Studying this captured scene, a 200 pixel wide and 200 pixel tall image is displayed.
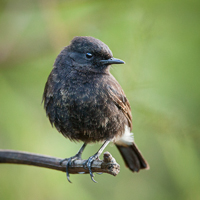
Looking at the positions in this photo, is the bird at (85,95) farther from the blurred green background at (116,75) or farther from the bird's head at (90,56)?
the blurred green background at (116,75)

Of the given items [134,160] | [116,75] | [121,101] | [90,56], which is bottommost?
[134,160]

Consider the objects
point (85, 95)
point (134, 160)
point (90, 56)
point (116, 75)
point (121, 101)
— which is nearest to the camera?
point (85, 95)

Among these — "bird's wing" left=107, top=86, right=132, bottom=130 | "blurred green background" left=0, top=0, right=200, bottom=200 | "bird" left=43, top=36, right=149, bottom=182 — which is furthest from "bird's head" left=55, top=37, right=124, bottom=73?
"blurred green background" left=0, top=0, right=200, bottom=200

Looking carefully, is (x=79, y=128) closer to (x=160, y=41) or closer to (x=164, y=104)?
(x=164, y=104)

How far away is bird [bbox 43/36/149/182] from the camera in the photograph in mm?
4531

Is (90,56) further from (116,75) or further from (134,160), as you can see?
(134,160)

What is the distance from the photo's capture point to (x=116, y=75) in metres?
5.48

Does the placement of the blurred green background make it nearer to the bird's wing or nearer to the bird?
the bird's wing

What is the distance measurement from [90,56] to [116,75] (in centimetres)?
84

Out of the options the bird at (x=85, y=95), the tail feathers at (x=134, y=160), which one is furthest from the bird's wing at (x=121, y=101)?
the tail feathers at (x=134, y=160)

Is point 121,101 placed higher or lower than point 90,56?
lower

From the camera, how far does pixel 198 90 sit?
486 cm

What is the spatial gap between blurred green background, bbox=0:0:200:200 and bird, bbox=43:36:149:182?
1.49 feet

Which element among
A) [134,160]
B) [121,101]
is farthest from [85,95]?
[134,160]
